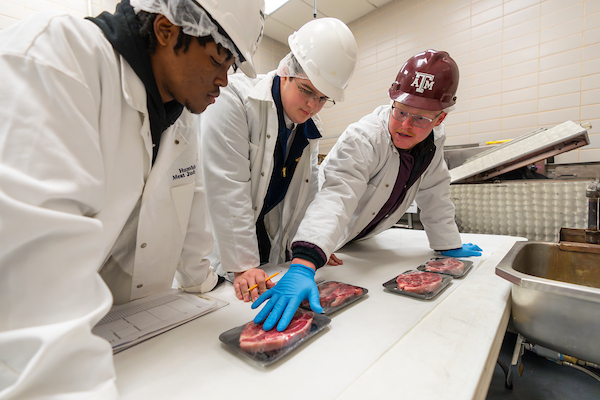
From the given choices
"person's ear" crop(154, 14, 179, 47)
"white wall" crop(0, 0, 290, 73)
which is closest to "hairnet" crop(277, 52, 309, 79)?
"person's ear" crop(154, 14, 179, 47)

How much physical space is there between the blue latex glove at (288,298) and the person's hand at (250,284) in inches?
3.5

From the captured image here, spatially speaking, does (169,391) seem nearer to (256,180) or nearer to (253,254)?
(253,254)

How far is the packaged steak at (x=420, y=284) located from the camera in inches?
34.8

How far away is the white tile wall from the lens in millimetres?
2393

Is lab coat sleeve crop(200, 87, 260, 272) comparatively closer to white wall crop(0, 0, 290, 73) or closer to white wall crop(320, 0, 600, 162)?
white wall crop(0, 0, 290, 73)

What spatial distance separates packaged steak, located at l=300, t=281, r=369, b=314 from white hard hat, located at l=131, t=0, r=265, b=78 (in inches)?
28.1

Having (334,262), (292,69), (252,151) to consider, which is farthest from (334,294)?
(292,69)

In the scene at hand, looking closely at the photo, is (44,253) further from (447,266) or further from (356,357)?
(447,266)

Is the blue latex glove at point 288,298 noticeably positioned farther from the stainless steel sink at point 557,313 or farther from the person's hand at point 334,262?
the stainless steel sink at point 557,313

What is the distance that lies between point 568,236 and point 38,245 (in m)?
1.83

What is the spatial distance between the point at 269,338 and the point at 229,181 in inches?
25.5

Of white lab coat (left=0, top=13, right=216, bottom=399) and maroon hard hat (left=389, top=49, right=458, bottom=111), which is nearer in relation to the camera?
white lab coat (left=0, top=13, right=216, bottom=399)

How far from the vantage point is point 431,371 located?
541 millimetres

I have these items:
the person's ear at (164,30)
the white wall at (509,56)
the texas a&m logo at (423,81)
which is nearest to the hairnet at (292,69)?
the texas a&m logo at (423,81)
